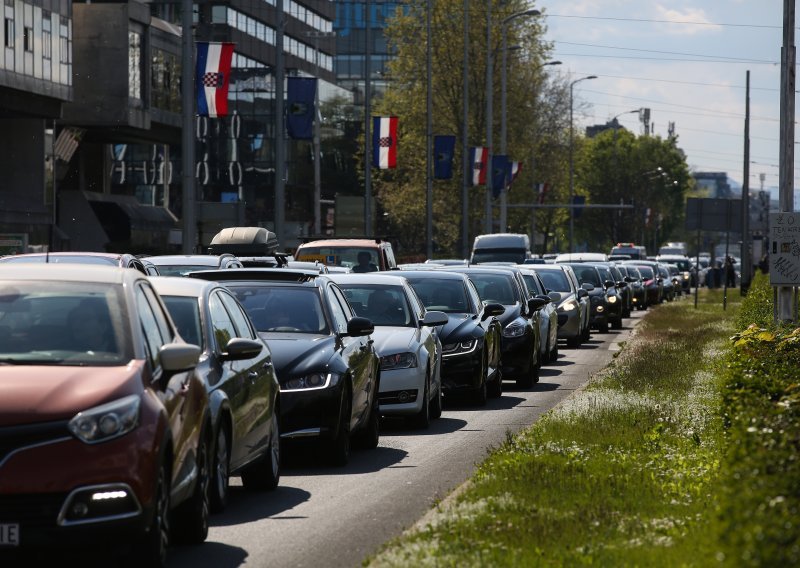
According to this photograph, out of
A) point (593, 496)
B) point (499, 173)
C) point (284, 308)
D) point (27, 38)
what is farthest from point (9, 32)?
point (593, 496)

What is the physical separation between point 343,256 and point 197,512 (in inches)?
838

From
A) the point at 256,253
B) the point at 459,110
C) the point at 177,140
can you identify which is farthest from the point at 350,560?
the point at 459,110

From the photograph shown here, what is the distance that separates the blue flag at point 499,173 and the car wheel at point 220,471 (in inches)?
2356

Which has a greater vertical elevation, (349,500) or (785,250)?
(785,250)

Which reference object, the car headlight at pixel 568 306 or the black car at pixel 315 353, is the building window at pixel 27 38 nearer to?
the car headlight at pixel 568 306

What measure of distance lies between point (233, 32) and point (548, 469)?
3504 inches

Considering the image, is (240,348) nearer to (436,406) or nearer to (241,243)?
(436,406)

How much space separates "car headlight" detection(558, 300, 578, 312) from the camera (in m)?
35.6

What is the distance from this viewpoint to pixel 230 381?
10.7 metres

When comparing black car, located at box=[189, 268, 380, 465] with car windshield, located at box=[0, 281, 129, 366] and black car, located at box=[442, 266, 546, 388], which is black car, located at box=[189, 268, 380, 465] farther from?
black car, located at box=[442, 266, 546, 388]

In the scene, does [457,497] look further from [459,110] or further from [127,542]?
[459,110]

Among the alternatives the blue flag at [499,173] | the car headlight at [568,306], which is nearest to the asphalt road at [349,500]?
the car headlight at [568,306]

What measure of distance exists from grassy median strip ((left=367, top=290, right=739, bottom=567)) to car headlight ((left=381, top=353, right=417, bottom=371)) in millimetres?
1485

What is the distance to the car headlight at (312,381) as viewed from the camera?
13.7 metres
